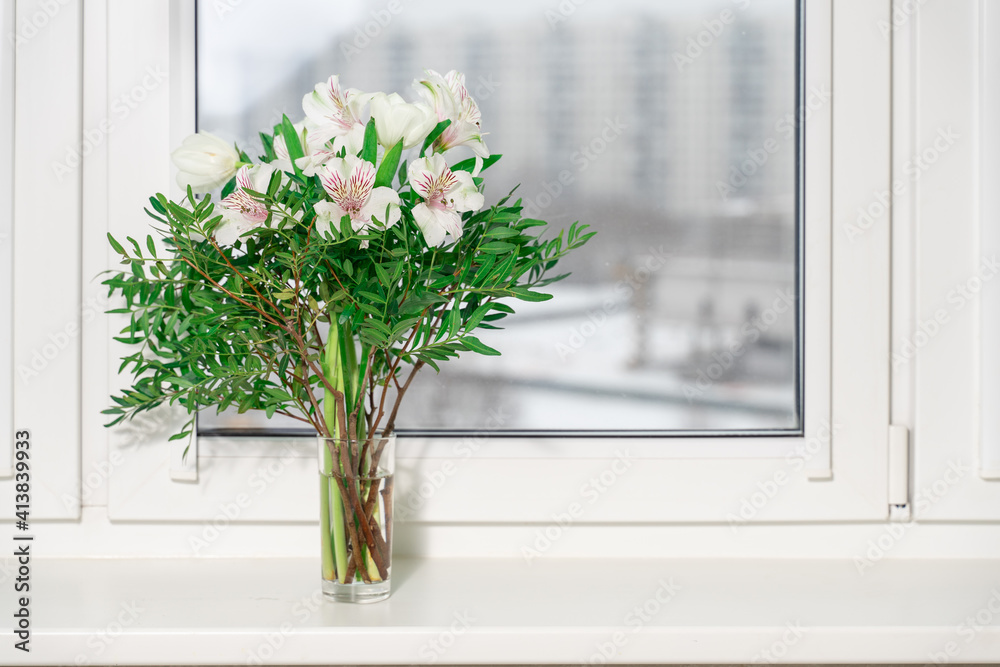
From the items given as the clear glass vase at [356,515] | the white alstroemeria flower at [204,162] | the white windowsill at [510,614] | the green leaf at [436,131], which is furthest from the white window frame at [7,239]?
the green leaf at [436,131]

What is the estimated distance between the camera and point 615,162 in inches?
33.1

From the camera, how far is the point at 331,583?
70 centimetres

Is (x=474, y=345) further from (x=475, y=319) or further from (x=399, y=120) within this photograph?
(x=399, y=120)

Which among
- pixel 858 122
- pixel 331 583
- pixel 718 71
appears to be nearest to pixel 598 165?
pixel 718 71

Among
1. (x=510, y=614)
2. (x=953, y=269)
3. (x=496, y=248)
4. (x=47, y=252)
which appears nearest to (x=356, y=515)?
(x=510, y=614)

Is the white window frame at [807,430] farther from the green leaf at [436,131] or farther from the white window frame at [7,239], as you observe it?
the green leaf at [436,131]

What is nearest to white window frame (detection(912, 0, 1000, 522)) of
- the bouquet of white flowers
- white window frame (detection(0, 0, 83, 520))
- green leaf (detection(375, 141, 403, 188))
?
the bouquet of white flowers

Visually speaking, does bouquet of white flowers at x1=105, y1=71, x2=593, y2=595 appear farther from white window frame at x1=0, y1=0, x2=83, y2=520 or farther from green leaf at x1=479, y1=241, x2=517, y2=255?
white window frame at x1=0, y1=0, x2=83, y2=520

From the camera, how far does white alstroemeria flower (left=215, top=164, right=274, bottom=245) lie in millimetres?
611

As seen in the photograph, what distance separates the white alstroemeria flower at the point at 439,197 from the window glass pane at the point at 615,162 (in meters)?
0.21

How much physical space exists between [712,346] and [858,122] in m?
0.28

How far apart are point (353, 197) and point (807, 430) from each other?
1.78ft

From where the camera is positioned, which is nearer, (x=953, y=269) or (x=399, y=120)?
(x=399, y=120)

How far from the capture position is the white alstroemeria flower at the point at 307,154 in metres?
0.63
